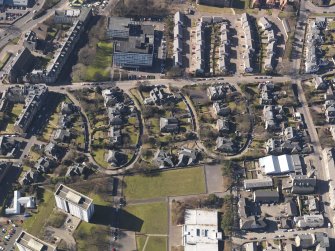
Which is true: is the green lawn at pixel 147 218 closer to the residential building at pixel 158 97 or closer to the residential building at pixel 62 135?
the residential building at pixel 62 135

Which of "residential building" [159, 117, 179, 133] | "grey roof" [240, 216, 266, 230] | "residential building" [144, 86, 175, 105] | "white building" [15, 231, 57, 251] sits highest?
"residential building" [144, 86, 175, 105]

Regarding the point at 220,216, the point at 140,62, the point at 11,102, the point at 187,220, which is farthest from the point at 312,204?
the point at 11,102

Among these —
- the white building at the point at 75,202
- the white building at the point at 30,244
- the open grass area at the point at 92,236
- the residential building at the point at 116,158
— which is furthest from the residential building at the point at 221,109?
the white building at the point at 30,244

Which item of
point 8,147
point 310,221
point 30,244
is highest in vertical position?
point 8,147

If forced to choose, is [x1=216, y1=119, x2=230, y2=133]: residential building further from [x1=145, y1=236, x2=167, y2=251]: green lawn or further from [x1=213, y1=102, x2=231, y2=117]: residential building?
[x1=145, y1=236, x2=167, y2=251]: green lawn

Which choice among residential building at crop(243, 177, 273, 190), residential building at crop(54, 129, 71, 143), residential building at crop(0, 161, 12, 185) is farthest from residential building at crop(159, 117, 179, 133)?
residential building at crop(0, 161, 12, 185)

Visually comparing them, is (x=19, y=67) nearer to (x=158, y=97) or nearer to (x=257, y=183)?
(x=158, y=97)

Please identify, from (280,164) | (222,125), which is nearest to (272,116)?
(222,125)
